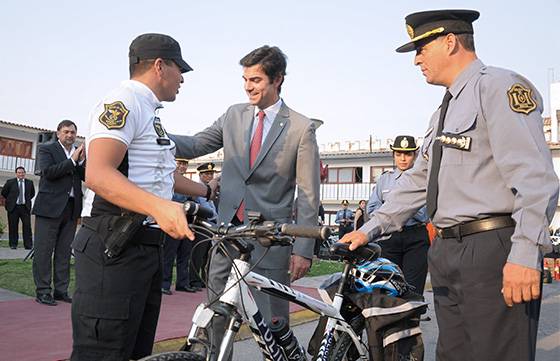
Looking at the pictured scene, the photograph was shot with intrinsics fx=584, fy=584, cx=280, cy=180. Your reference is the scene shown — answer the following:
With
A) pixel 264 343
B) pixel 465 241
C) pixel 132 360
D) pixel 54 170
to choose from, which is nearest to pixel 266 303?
pixel 264 343

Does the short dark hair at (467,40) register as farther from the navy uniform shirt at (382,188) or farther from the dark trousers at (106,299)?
the navy uniform shirt at (382,188)

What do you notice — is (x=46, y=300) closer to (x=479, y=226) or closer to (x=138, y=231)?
(x=138, y=231)

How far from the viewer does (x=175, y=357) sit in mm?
2230

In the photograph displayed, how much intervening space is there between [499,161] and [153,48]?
1.66m

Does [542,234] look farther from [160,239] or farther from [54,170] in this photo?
[54,170]

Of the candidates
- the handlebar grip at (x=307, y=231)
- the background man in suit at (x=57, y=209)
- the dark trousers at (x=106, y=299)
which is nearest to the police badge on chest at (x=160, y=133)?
the dark trousers at (x=106, y=299)

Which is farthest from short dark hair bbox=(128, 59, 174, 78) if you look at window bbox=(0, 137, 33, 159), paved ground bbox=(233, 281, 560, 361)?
window bbox=(0, 137, 33, 159)

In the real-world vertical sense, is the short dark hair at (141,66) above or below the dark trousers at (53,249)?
above

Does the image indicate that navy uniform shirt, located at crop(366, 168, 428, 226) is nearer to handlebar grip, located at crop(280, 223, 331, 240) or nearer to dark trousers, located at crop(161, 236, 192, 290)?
dark trousers, located at crop(161, 236, 192, 290)

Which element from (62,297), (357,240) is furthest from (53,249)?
(357,240)

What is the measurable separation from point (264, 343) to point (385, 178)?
4.12 metres

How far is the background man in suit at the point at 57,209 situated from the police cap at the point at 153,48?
3.93m

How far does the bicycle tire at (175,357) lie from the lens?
2179 mm

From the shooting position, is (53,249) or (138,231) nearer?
(138,231)
